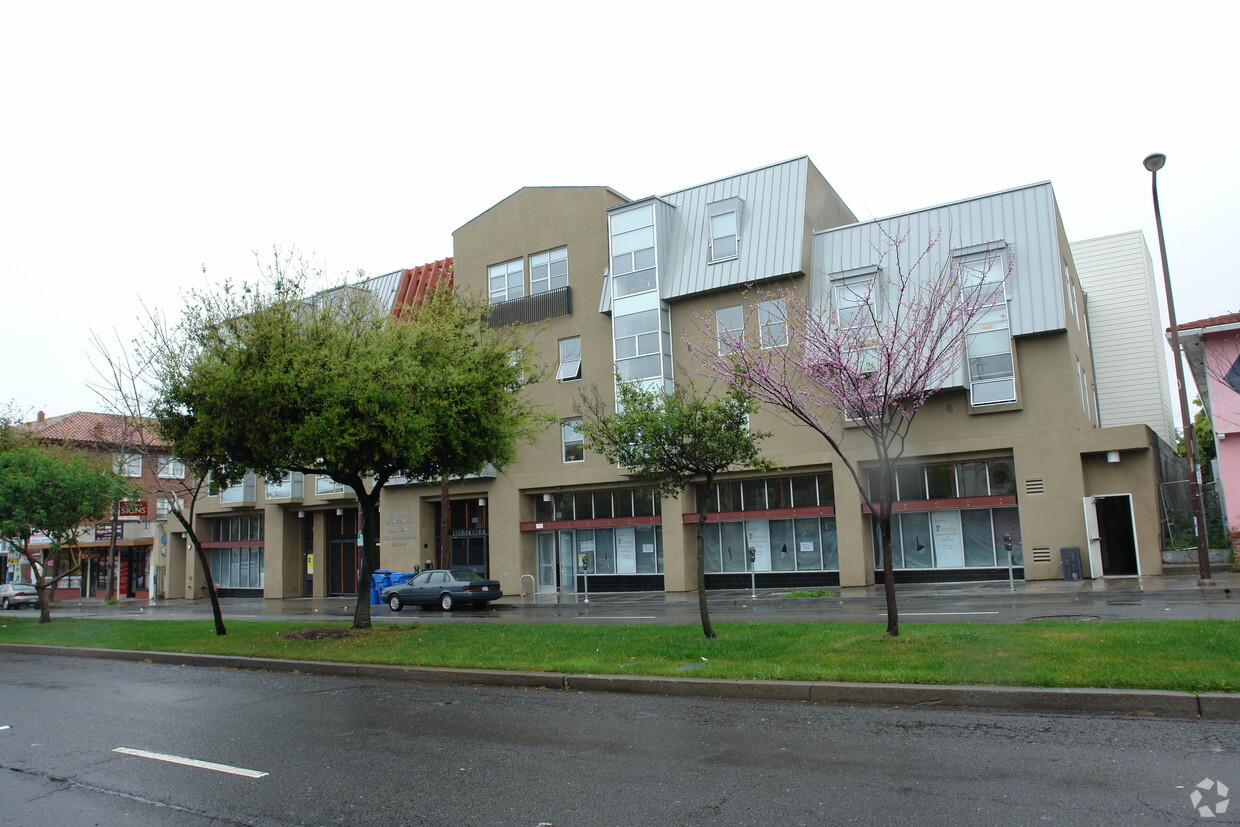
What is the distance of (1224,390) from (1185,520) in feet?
21.8

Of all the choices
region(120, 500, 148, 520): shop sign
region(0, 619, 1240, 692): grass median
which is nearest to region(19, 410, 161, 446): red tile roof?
region(120, 500, 148, 520): shop sign

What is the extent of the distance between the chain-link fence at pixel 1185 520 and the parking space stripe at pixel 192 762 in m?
26.6

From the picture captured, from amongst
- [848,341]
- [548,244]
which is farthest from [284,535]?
[848,341]

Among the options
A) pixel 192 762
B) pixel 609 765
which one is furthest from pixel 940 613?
pixel 192 762

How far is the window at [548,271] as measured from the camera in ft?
110

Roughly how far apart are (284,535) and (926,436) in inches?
1171

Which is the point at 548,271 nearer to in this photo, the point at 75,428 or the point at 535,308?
the point at 535,308

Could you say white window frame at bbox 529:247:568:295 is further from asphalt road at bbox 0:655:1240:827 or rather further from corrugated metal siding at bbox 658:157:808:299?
asphalt road at bbox 0:655:1240:827

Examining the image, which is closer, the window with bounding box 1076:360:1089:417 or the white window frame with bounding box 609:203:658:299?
the window with bounding box 1076:360:1089:417

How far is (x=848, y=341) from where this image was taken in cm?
1309

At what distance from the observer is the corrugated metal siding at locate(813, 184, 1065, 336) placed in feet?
82.0

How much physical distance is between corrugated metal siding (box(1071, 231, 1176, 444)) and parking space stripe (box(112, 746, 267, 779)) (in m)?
33.6

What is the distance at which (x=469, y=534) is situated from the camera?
36.2 meters

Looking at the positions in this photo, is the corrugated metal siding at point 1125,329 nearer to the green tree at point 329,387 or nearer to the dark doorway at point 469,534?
the dark doorway at point 469,534
